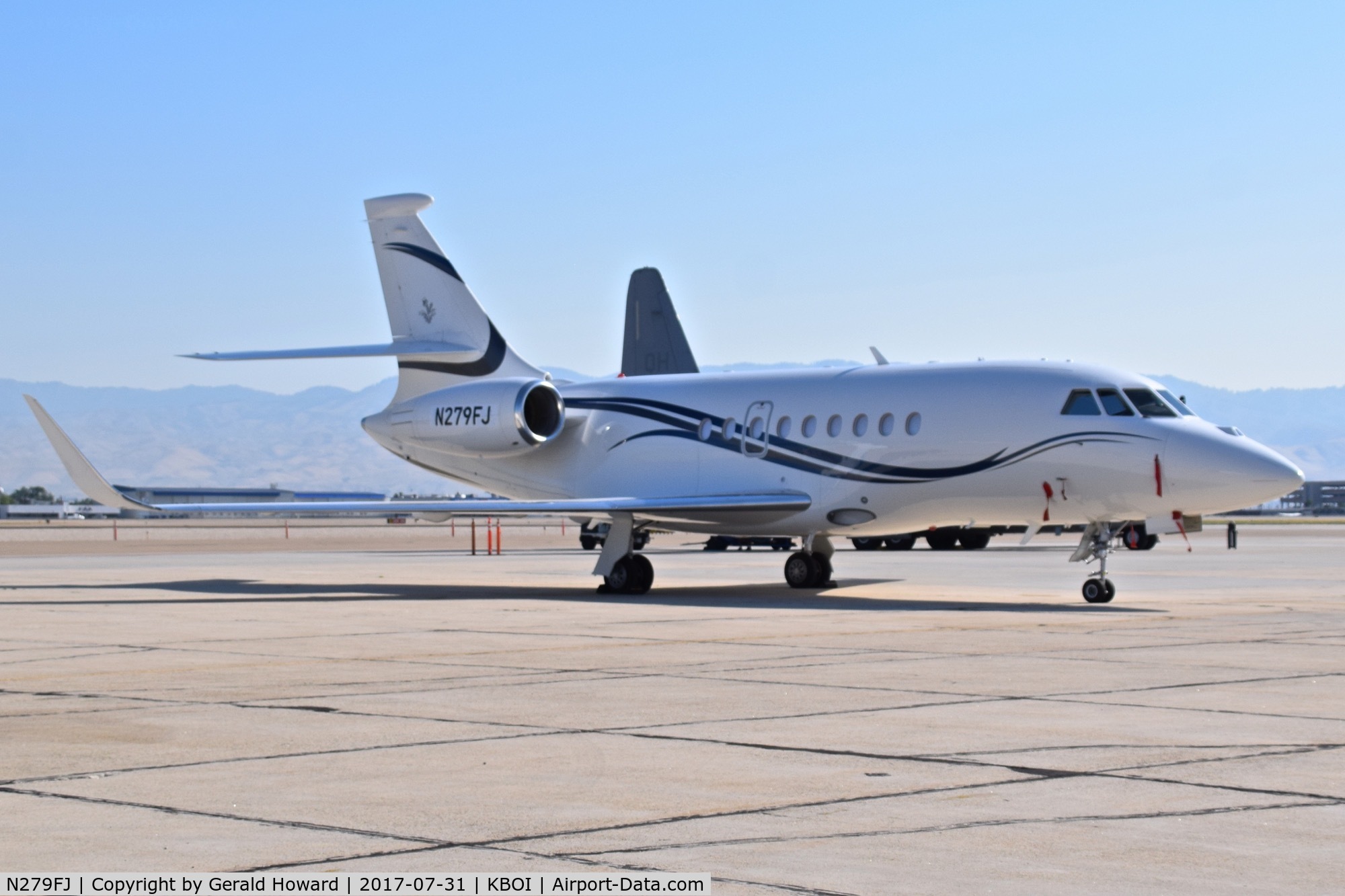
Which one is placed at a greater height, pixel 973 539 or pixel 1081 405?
pixel 1081 405

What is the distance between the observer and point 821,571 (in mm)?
25188

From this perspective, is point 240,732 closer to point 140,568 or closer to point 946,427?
point 946,427

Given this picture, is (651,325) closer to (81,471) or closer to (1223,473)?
(81,471)

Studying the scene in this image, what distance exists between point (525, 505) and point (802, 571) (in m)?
4.67

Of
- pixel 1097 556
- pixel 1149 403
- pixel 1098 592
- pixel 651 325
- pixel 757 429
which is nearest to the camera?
pixel 1098 592

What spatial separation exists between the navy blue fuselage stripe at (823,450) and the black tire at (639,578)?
2232mm

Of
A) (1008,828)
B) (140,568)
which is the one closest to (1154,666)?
(1008,828)

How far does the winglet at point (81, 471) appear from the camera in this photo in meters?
22.5

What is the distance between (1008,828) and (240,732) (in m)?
4.69

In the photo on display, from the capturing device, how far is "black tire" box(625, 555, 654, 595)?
24.2m

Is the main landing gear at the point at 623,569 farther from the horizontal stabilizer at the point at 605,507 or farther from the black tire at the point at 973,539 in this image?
the black tire at the point at 973,539

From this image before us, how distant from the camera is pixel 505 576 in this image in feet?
98.9
